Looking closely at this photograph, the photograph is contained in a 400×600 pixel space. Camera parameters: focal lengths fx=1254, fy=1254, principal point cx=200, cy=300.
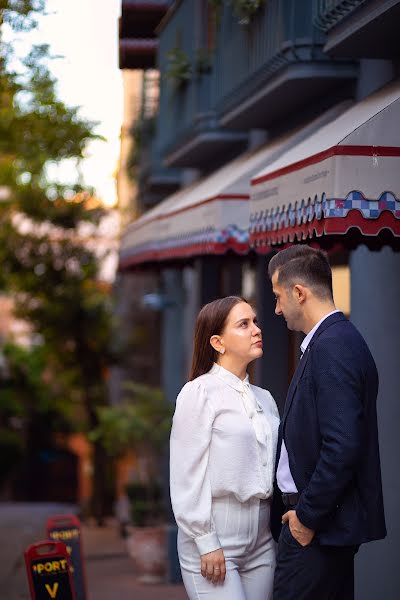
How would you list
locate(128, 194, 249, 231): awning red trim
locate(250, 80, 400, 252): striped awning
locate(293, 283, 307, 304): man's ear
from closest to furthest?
locate(293, 283, 307, 304): man's ear
locate(250, 80, 400, 252): striped awning
locate(128, 194, 249, 231): awning red trim

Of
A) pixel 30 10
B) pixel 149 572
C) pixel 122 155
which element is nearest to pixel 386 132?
pixel 30 10

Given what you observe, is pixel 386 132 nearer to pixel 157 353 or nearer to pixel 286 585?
pixel 286 585

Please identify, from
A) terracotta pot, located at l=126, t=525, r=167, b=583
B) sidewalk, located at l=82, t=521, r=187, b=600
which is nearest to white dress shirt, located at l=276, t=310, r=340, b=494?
sidewalk, located at l=82, t=521, r=187, b=600

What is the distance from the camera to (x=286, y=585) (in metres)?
5.15

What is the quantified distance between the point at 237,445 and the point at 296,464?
364 mm

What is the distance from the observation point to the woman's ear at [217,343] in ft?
18.3

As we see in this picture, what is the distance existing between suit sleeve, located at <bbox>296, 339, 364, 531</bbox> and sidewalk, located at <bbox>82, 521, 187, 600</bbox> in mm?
7598

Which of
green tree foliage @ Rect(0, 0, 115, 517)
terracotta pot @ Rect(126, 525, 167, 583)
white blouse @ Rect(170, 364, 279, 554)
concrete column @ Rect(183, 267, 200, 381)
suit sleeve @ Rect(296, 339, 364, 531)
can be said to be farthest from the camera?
green tree foliage @ Rect(0, 0, 115, 517)

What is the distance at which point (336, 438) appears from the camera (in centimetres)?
481

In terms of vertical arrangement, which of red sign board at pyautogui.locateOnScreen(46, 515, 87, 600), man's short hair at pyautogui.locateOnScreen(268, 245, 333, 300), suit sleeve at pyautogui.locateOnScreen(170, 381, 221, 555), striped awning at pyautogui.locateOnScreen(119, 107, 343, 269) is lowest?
red sign board at pyautogui.locateOnScreen(46, 515, 87, 600)

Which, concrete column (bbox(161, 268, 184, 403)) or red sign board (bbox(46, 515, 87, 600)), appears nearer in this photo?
red sign board (bbox(46, 515, 87, 600))

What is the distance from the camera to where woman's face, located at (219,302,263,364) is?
555 centimetres

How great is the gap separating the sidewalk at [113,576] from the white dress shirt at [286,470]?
7246mm

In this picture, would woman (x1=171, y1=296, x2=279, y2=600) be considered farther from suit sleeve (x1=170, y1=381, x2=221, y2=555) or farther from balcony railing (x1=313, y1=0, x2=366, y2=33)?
balcony railing (x1=313, y1=0, x2=366, y2=33)
